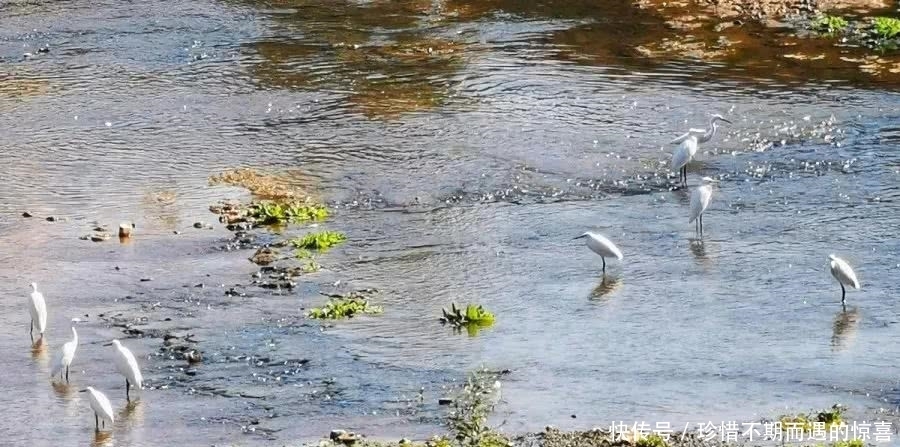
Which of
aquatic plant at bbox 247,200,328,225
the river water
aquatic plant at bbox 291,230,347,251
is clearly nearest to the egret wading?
the river water

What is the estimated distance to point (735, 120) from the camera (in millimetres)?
17359

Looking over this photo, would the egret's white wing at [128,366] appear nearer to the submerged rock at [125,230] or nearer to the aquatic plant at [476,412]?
the aquatic plant at [476,412]

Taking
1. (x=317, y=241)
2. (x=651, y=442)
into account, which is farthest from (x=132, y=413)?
(x=317, y=241)

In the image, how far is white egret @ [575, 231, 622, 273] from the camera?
1298 cm

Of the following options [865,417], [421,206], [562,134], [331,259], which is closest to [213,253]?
[331,259]

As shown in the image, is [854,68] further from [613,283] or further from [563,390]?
[563,390]

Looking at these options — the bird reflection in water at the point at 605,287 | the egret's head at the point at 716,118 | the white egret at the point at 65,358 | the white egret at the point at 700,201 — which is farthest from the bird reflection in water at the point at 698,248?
the white egret at the point at 65,358

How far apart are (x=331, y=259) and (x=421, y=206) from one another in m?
1.77

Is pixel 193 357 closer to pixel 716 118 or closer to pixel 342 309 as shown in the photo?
pixel 342 309

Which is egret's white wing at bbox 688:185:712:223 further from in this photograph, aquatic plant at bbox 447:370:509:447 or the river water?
aquatic plant at bbox 447:370:509:447

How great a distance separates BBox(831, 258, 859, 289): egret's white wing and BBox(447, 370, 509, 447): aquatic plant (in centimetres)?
307

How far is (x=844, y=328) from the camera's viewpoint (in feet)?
38.1

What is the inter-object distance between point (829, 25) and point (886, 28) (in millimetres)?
807

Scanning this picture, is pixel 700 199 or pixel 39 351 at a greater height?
pixel 700 199
